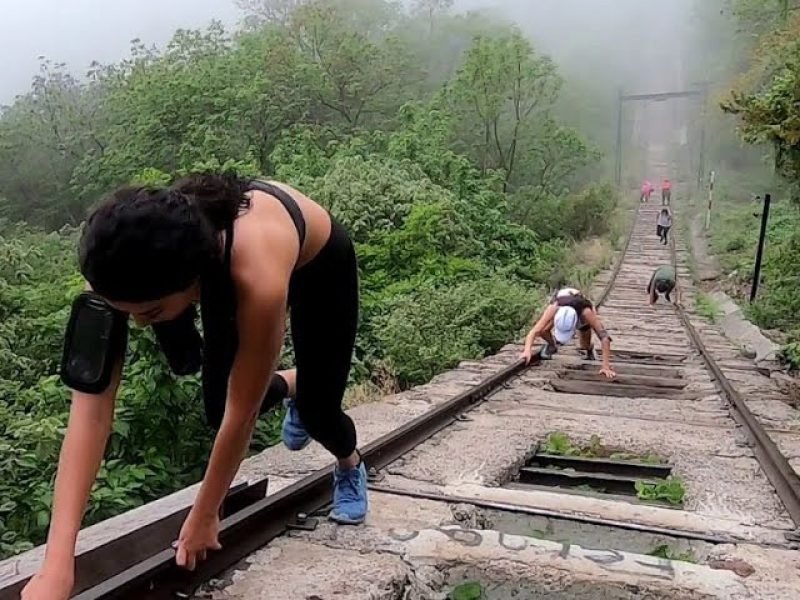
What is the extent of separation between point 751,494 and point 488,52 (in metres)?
25.2

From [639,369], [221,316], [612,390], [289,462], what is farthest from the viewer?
[639,369]

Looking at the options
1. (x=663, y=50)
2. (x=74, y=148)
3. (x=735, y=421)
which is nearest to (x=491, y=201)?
(x=735, y=421)

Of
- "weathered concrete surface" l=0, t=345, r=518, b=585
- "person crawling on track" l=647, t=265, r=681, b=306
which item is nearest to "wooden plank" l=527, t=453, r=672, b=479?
"weathered concrete surface" l=0, t=345, r=518, b=585

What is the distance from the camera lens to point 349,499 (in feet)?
11.0

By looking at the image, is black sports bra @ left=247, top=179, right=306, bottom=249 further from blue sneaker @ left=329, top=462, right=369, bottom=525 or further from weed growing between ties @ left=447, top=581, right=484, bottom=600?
weed growing between ties @ left=447, top=581, right=484, bottom=600

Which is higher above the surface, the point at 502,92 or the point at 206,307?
the point at 502,92

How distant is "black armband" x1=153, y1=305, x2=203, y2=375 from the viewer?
2436 mm

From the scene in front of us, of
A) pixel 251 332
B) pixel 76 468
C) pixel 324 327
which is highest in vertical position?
pixel 251 332

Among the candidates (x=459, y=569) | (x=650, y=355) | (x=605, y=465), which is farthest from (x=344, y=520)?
(x=650, y=355)

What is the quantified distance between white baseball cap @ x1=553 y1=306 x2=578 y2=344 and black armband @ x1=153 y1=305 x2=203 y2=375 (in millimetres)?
6631

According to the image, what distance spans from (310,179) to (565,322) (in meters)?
9.78

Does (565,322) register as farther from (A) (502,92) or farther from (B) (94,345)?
(A) (502,92)

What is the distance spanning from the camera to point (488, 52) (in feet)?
91.4

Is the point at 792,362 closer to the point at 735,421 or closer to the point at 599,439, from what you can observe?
the point at 735,421
